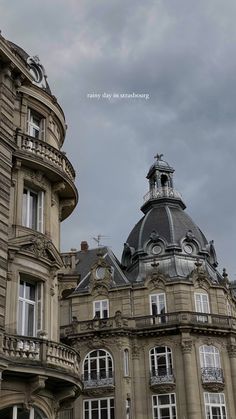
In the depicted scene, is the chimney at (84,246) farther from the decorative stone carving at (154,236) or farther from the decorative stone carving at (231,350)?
the decorative stone carving at (231,350)

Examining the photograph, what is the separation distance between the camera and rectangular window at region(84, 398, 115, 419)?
140ft

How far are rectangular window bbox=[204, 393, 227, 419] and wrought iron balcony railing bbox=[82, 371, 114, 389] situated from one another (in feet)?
23.5

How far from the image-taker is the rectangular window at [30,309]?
20.5 meters

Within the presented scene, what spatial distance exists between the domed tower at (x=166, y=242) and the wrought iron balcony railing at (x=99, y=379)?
8.99m

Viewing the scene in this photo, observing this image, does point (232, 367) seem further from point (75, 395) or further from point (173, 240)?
point (75, 395)

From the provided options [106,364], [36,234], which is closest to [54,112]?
[36,234]

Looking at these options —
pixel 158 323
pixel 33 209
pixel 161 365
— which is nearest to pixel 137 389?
pixel 161 365

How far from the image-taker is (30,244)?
21031 mm

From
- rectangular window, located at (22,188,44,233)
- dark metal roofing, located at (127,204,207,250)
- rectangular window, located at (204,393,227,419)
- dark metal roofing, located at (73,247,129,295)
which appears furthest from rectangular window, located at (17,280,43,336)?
dark metal roofing, located at (127,204,207,250)

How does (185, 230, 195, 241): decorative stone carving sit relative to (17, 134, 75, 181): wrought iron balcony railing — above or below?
above

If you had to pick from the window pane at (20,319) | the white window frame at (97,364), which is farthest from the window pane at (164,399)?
the window pane at (20,319)

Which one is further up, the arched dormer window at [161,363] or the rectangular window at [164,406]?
the arched dormer window at [161,363]

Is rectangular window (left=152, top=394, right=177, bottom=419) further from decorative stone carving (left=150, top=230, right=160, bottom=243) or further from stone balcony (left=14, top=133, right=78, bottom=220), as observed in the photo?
stone balcony (left=14, top=133, right=78, bottom=220)

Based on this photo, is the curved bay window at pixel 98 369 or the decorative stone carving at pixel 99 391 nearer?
the decorative stone carving at pixel 99 391
